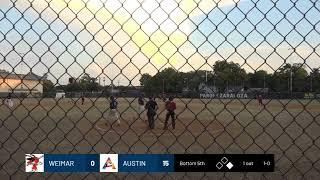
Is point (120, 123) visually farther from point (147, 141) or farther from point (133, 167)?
point (133, 167)

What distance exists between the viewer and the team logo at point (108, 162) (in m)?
3.77

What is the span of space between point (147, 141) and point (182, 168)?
36.2 ft

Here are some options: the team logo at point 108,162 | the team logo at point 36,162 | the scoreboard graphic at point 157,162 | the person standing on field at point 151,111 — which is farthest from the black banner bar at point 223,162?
the person standing on field at point 151,111

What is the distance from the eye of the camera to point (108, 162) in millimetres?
3777

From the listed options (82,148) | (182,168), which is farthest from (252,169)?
(82,148)

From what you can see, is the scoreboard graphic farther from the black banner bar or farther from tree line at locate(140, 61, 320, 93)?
tree line at locate(140, 61, 320, 93)

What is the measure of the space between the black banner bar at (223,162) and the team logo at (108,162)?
0.52m

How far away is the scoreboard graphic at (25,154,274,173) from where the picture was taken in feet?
11.8

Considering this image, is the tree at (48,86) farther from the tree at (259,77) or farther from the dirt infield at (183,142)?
the tree at (259,77)

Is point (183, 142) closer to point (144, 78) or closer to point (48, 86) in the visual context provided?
point (48, 86)

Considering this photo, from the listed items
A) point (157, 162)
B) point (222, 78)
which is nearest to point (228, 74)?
point (222, 78)

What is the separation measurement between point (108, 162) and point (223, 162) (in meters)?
0.92

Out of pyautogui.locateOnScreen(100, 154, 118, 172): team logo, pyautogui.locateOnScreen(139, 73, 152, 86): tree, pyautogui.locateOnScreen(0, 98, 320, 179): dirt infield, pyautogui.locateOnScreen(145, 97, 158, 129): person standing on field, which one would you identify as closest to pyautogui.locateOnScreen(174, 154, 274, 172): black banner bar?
pyautogui.locateOnScreen(100, 154, 118, 172): team logo

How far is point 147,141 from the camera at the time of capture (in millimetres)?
14625
